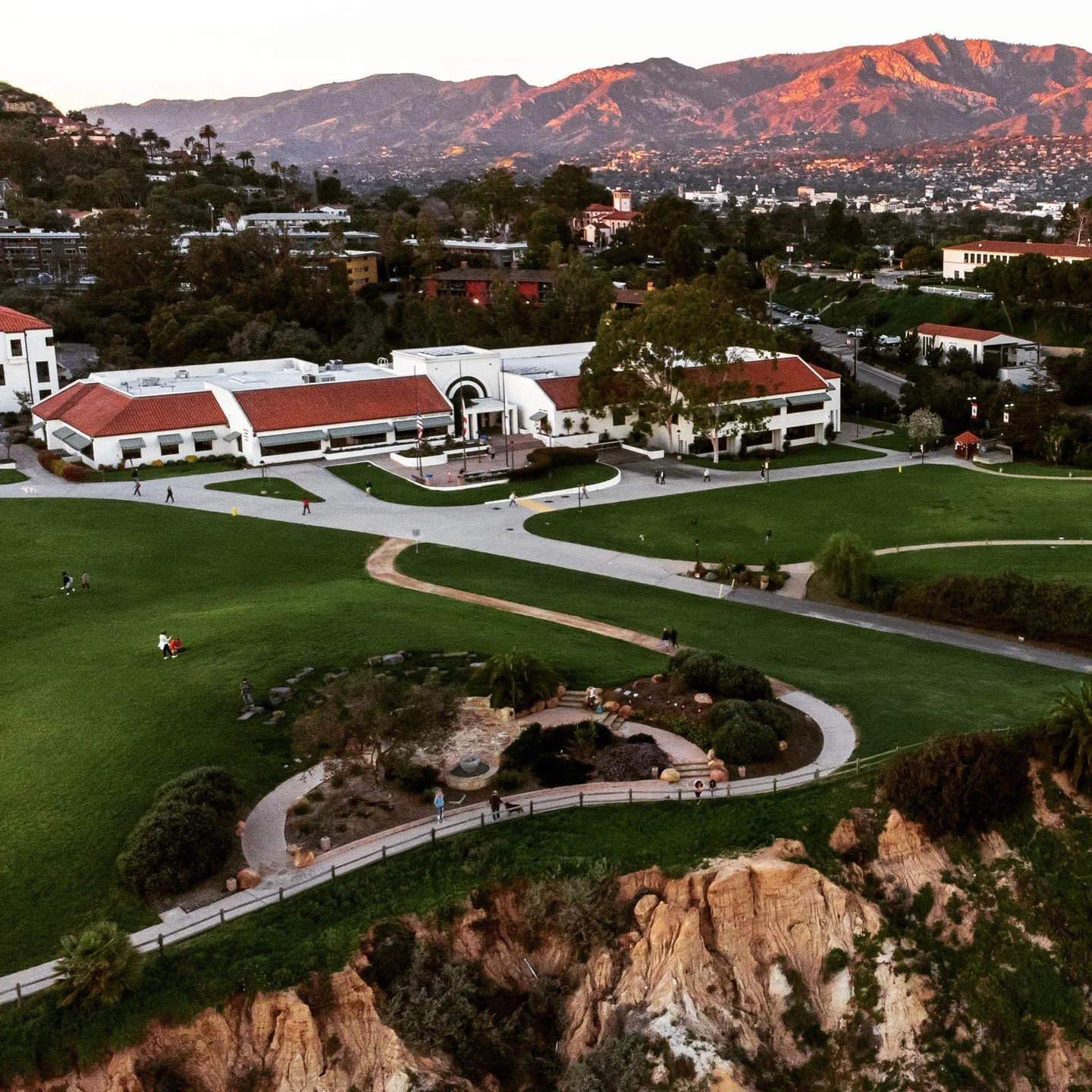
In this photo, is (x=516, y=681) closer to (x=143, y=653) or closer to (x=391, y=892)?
(x=391, y=892)

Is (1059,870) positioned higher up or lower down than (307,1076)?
higher up

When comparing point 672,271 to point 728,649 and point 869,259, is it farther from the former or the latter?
point 728,649

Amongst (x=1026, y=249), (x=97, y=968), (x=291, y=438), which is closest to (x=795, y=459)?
(x=291, y=438)

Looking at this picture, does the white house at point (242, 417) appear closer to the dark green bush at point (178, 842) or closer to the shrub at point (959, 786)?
the dark green bush at point (178, 842)

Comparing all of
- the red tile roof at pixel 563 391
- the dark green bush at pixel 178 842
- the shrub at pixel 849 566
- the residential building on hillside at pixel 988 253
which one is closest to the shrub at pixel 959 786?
the dark green bush at pixel 178 842

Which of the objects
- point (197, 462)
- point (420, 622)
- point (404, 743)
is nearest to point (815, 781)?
point (404, 743)
